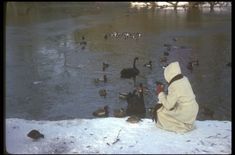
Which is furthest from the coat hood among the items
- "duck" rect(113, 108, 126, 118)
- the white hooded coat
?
"duck" rect(113, 108, 126, 118)

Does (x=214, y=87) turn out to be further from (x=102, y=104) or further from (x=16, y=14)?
(x=16, y=14)

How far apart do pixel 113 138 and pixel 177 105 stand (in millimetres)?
1192

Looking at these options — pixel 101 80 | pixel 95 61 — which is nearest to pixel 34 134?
pixel 101 80

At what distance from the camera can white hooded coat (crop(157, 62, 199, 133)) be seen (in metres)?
7.25

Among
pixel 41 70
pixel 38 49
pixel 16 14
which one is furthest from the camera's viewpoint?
pixel 16 14

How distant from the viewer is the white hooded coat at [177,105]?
7254mm

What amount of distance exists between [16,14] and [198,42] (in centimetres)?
2215

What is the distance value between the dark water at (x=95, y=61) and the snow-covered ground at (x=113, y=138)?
3590mm

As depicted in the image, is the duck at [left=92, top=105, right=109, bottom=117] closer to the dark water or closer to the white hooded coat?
the dark water

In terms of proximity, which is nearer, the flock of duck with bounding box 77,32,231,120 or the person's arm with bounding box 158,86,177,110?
the person's arm with bounding box 158,86,177,110

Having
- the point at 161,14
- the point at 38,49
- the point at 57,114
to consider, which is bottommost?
the point at 57,114

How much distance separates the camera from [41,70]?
16766mm

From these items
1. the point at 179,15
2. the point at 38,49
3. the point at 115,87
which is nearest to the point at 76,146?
the point at 115,87

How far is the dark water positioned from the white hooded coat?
4.07 metres
